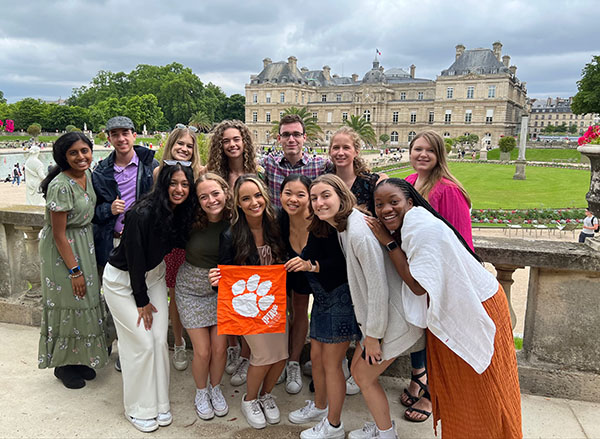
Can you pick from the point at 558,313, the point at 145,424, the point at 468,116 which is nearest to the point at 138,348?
the point at 145,424

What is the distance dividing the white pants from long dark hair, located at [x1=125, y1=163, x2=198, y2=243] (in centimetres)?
25

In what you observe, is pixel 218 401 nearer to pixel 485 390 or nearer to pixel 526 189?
pixel 485 390

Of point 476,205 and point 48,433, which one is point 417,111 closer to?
point 476,205

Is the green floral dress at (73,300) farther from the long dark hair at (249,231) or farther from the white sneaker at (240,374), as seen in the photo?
the long dark hair at (249,231)

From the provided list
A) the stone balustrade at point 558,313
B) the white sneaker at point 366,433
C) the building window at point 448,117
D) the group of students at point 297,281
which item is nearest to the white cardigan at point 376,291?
the group of students at point 297,281

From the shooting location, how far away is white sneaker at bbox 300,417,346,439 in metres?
2.42

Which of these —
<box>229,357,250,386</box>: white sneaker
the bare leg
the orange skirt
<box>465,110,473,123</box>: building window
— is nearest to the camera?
the orange skirt

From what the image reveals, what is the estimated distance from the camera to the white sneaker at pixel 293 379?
2896 mm

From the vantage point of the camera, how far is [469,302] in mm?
1816

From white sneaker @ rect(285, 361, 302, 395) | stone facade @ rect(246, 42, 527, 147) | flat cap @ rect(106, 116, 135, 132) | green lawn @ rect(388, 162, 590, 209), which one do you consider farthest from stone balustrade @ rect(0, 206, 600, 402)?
stone facade @ rect(246, 42, 527, 147)

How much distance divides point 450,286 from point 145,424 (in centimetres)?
183

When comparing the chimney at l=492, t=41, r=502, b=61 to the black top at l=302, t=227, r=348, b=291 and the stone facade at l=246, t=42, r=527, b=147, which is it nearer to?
the stone facade at l=246, t=42, r=527, b=147

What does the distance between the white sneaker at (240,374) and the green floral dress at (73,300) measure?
2.75 ft

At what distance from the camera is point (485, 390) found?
75.1 inches
